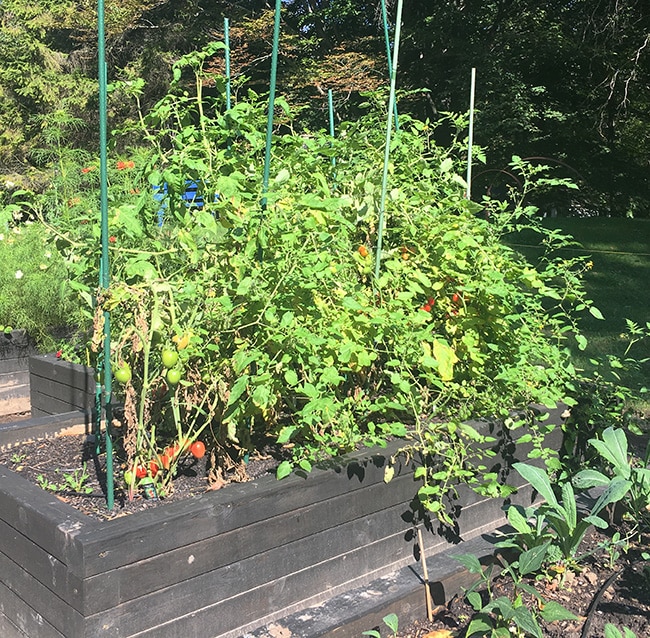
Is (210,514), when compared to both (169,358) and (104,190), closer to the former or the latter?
(169,358)

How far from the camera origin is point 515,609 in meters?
1.86

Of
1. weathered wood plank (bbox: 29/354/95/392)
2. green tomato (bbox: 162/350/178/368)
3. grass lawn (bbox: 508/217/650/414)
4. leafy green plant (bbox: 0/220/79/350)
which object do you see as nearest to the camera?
green tomato (bbox: 162/350/178/368)

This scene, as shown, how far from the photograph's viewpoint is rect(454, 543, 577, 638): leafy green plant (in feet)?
6.02

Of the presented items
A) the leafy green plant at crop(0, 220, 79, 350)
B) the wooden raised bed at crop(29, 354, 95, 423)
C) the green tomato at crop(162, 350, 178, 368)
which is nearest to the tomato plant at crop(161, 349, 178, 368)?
the green tomato at crop(162, 350, 178, 368)

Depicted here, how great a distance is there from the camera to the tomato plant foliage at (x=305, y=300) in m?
2.15

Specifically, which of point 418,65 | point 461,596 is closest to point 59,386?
point 461,596

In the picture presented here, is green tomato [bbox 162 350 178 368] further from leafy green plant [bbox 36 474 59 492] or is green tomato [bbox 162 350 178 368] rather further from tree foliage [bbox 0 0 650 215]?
tree foliage [bbox 0 0 650 215]

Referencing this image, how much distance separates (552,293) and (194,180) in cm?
139

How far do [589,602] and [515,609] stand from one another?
1.44ft

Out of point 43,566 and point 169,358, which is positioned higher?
point 169,358

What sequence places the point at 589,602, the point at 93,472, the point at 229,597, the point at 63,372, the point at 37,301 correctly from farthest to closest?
the point at 37,301
the point at 63,372
the point at 93,472
the point at 589,602
the point at 229,597

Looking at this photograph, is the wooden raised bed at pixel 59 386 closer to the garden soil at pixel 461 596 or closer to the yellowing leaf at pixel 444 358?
the garden soil at pixel 461 596

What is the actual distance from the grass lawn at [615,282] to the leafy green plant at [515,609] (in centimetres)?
250

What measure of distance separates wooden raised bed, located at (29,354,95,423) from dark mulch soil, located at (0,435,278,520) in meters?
0.92
